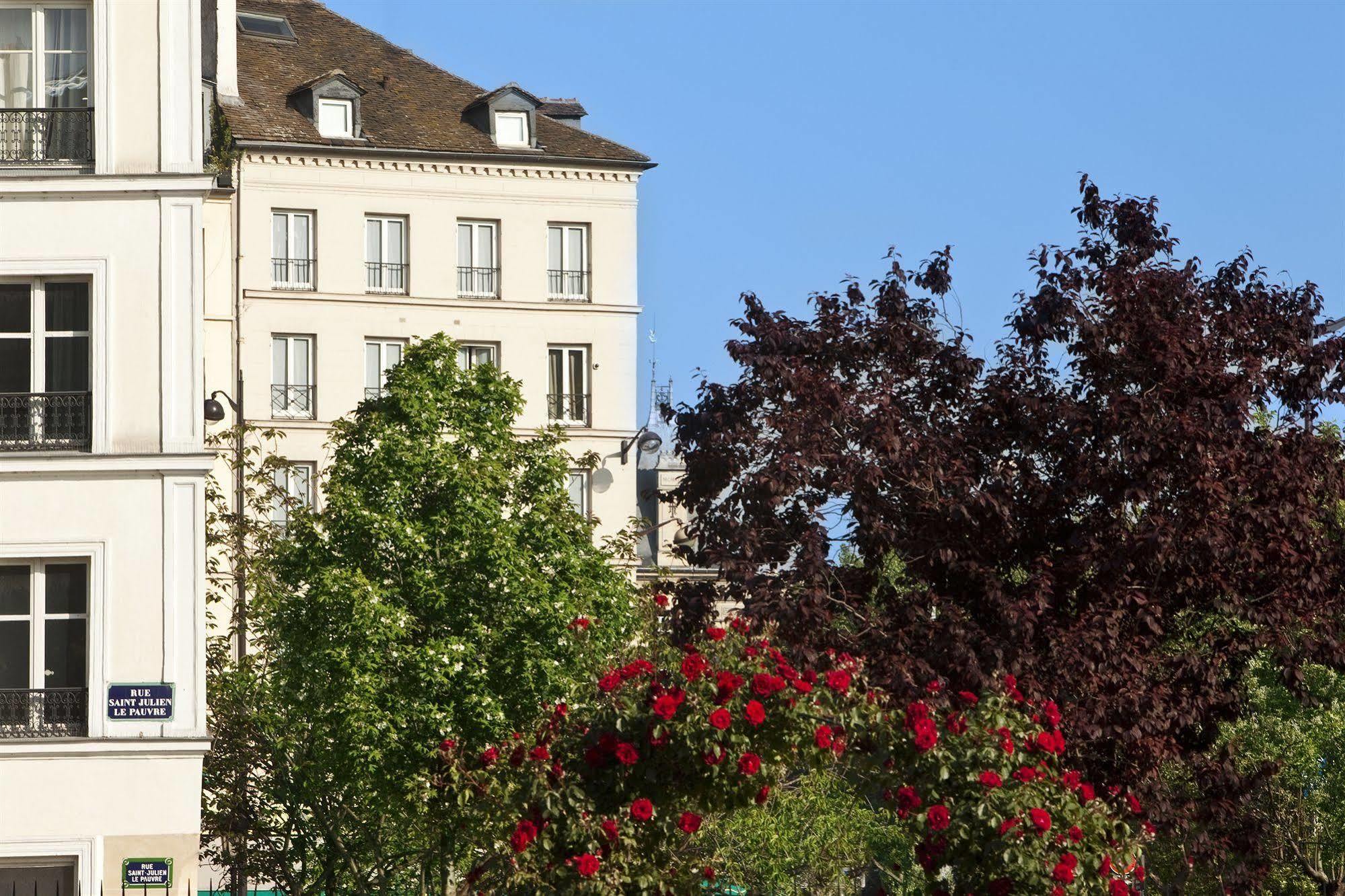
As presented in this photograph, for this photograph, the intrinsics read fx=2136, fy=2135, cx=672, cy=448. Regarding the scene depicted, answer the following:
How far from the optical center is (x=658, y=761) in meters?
16.2

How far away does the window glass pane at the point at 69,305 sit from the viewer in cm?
2380

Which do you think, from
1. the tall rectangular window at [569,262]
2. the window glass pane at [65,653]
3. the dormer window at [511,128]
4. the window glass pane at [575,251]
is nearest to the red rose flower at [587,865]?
the window glass pane at [65,653]

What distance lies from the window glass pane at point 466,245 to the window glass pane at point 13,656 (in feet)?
126

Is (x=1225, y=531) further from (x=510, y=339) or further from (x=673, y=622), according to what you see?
(x=510, y=339)

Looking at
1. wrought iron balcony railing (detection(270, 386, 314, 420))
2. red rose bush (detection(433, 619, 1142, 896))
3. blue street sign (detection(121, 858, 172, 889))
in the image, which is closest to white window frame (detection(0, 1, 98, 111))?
blue street sign (detection(121, 858, 172, 889))

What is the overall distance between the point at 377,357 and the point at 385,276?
2.35m

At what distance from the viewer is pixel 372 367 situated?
2356 inches

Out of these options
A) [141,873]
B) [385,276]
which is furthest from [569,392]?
[141,873]

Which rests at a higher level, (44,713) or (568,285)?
(568,285)

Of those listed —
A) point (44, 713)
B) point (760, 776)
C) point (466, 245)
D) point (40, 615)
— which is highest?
point (466, 245)

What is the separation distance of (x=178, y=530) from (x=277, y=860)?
10.5 meters

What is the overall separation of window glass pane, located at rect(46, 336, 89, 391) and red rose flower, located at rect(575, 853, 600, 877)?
10545 mm

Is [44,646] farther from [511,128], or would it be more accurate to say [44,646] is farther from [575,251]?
[511,128]

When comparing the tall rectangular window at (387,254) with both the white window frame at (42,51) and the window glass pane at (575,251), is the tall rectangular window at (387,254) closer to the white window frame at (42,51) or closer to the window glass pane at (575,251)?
the window glass pane at (575,251)
